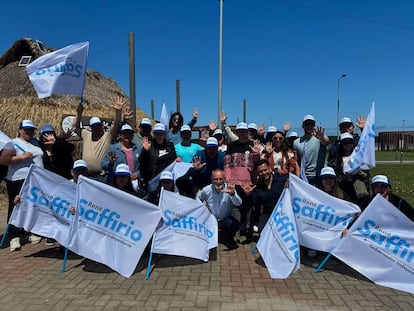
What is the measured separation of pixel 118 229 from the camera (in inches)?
195

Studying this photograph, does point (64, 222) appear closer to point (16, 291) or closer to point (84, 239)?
point (84, 239)

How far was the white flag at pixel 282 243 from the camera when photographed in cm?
492

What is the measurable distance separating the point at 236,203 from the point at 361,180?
215 centimetres

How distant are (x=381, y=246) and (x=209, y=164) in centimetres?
306

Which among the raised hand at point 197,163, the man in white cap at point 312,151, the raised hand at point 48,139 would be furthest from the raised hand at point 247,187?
the raised hand at point 48,139

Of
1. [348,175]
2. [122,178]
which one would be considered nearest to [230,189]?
[122,178]

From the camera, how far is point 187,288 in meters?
4.48

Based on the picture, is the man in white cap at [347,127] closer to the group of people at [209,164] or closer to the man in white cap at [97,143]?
the group of people at [209,164]

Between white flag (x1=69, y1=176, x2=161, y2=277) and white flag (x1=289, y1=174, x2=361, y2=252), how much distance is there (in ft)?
6.95

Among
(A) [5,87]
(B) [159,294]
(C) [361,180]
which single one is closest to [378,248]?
(C) [361,180]

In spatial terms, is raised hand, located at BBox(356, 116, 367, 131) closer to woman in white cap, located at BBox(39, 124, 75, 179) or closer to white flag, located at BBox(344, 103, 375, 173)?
white flag, located at BBox(344, 103, 375, 173)

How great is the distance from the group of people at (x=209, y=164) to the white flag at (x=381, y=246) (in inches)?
30.9

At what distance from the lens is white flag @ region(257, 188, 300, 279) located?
4922 mm

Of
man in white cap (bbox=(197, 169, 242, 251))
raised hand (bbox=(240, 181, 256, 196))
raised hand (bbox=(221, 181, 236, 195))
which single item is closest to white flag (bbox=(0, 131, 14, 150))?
man in white cap (bbox=(197, 169, 242, 251))
